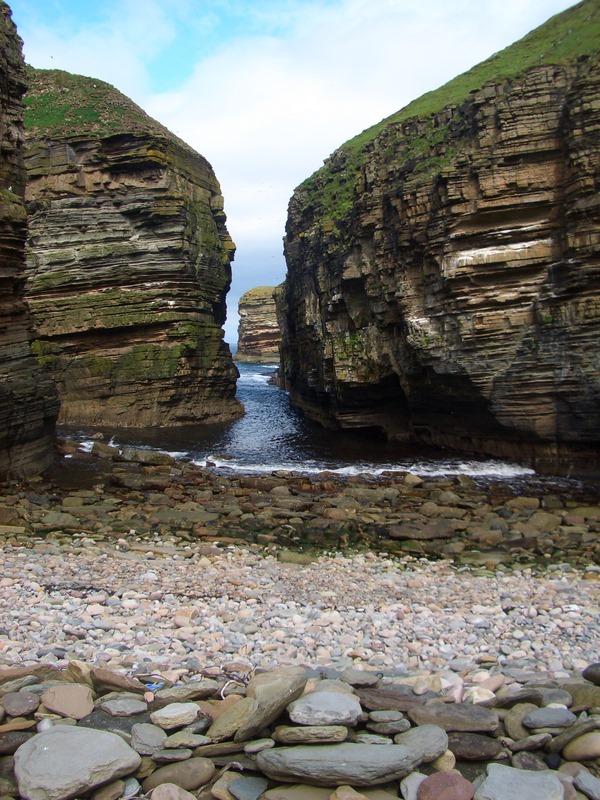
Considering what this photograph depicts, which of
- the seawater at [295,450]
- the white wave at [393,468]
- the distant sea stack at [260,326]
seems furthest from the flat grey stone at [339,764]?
the distant sea stack at [260,326]

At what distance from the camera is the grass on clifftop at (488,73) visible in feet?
84.2

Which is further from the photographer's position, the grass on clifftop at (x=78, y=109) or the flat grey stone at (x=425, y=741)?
the grass on clifftop at (x=78, y=109)

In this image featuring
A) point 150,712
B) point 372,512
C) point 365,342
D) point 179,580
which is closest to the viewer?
point 150,712

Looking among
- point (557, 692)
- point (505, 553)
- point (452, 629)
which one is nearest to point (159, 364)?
point (505, 553)

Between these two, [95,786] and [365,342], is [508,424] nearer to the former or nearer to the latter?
[365,342]

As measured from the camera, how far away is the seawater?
26.2 metres

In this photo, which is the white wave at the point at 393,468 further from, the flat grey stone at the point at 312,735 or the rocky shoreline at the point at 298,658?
the flat grey stone at the point at 312,735

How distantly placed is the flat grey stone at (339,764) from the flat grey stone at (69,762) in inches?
50.1

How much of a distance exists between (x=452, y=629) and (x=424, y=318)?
64.8ft

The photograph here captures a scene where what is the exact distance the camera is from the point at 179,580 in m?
11.3

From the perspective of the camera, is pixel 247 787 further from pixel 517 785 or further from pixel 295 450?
pixel 295 450

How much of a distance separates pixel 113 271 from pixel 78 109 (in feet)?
42.2

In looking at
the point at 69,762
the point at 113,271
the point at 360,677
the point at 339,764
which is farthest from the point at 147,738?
the point at 113,271

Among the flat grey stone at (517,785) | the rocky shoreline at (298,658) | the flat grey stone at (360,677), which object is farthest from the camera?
the flat grey stone at (360,677)
